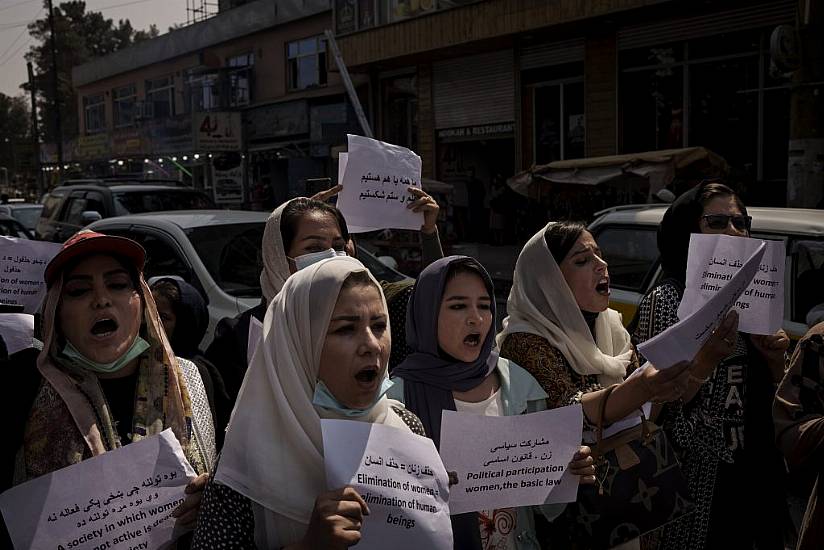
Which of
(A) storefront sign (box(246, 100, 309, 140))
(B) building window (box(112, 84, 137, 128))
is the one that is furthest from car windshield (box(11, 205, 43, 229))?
(B) building window (box(112, 84, 137, 128))

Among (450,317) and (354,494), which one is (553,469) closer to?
(450,317)

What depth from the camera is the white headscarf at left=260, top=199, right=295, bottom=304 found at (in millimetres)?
3391

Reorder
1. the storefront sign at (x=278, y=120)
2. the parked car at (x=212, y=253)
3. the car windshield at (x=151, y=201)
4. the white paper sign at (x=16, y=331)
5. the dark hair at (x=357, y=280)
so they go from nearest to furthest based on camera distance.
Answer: the dark hair at (x=357, y=280), the white paper sign at (x=16, y=331), the parked car at (x=212, y=253), the car windshield at (x=151, y=201), the storefront sign at (x=278, y=120)

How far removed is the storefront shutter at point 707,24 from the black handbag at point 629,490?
40.9 feet

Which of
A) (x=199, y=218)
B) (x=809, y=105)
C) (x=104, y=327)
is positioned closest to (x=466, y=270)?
(x=104, y=327)

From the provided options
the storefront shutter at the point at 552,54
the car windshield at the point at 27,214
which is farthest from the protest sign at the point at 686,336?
the car windshield at the point at 27,214

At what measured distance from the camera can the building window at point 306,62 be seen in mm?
25297

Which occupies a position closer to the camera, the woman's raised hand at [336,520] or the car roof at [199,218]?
the woman's raised hand at [336,520]

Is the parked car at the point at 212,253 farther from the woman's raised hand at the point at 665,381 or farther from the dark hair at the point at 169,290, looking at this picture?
the woman's raised hand at the point at 665,381

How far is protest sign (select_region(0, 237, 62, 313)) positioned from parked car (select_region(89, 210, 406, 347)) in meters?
2.13

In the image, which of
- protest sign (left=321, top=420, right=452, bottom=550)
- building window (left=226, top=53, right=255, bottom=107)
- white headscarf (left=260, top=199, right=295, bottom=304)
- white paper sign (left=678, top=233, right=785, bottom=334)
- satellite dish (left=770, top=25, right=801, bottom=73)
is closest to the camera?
protest sign (left=321, top=420, right=452, bottom=550)

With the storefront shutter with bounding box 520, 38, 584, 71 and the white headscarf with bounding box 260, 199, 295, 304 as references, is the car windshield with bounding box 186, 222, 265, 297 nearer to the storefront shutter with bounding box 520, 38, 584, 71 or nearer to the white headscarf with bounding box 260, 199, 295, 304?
the white headscarf with bounding box 260, 199, 295, 304

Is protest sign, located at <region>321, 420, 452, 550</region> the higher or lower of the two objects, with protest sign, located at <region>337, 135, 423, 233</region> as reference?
lower

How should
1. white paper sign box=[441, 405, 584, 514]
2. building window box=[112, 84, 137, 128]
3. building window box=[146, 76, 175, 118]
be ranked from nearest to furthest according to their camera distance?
white paper sign box=[441, 405, 584, 514] < building window box=[146, 76, 175, 118] < building window box=[112, 84, 137, 128]
